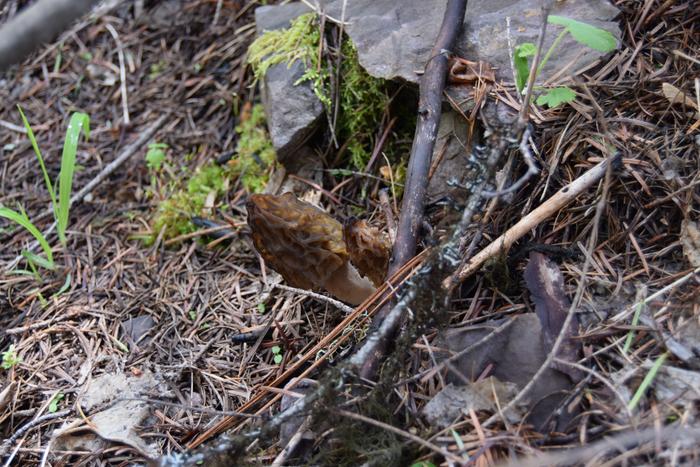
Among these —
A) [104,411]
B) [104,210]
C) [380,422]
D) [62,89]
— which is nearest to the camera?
[380,422]

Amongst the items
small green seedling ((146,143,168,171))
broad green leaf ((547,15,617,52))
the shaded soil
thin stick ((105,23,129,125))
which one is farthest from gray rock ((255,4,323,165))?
broad green leaf ((547,15,617,52))

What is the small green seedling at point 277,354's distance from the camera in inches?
108

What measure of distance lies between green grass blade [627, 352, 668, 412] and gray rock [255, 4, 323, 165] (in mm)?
2270

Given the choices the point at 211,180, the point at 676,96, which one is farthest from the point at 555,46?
the point at 211,180

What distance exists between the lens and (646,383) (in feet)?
6.13

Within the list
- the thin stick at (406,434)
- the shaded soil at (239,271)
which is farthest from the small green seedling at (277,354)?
the thin stick at (406,434)

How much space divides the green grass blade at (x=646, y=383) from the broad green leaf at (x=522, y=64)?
128cm

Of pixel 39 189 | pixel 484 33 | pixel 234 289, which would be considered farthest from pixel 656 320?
pixel 39 189

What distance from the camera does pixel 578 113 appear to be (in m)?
2.63

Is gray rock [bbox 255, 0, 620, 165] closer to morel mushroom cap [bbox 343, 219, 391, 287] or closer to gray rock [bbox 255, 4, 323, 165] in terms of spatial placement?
gray rock [bbox 255, 4, 323, 165]

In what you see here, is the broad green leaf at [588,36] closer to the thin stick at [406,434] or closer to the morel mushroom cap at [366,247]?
the morel mushroom cap at [366,247]

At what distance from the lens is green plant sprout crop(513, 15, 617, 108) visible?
2232 mm

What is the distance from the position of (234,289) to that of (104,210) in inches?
51.1

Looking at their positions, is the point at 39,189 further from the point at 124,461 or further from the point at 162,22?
the point at 124,461
